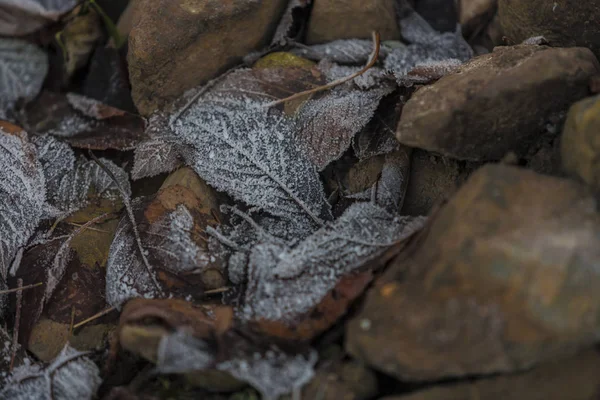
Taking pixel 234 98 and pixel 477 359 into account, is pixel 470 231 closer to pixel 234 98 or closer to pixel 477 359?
pixel 477 359

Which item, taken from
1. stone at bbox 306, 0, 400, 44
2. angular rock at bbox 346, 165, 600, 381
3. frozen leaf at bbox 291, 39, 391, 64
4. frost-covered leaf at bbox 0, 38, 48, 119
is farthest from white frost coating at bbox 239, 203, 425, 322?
frost-covered leaf at bbox 0, 38, 48, 119

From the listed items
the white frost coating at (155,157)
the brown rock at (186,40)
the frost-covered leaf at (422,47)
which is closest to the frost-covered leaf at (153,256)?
the white frost coating at (155,157)

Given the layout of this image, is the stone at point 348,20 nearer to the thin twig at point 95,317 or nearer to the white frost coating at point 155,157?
the white frost coating at point 155,157

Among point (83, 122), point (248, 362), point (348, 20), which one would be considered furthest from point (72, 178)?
point (348, 20)

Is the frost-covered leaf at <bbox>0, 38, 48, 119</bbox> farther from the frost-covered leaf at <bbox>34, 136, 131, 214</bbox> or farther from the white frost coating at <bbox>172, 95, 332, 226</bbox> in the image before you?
the white frost coating at <bbox>172, 95, 332, 226</bbox>

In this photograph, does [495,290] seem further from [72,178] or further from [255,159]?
[72,178]

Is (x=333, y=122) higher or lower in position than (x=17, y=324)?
higher
